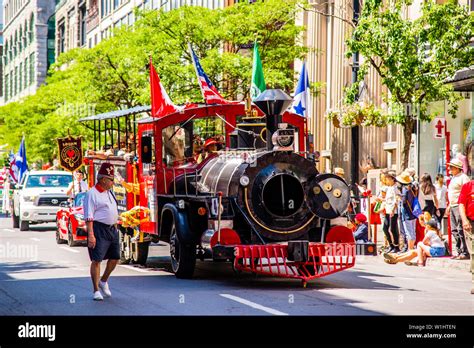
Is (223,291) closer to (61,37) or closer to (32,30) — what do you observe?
(61,37)

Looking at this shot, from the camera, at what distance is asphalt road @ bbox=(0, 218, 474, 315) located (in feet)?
41.5

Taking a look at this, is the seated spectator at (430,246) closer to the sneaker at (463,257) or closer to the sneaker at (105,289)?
the sneaker at (463,257)

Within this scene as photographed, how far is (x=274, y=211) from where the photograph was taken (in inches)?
607

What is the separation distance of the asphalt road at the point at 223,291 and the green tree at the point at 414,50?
4782 millimetres

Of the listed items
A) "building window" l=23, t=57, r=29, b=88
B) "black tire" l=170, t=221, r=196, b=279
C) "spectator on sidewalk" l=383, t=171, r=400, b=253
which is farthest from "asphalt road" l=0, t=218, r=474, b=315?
"building window" l=23, t=57, r=29, b=88

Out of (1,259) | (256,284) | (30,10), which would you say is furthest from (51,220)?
(30,10)

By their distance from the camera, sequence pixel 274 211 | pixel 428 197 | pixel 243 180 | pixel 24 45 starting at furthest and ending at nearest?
1. pixel 24 45
2. pixel 428 197
3. pixel 274 211
4. pixel 243 180

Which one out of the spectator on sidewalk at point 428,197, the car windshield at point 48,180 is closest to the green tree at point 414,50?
the spectator on sidewalk at point 428,197

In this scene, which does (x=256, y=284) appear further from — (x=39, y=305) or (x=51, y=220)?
(x=51, y=220)

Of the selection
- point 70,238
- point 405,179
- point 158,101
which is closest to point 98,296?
point 158,101

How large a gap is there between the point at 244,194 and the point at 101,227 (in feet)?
8.01

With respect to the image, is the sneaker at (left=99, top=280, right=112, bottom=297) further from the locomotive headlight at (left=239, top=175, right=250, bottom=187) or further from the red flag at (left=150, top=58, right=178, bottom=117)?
the red flag at (left=150, top=58, right=178, bottom=117)

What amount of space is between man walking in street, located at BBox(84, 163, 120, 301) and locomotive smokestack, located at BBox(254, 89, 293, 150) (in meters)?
2.90
